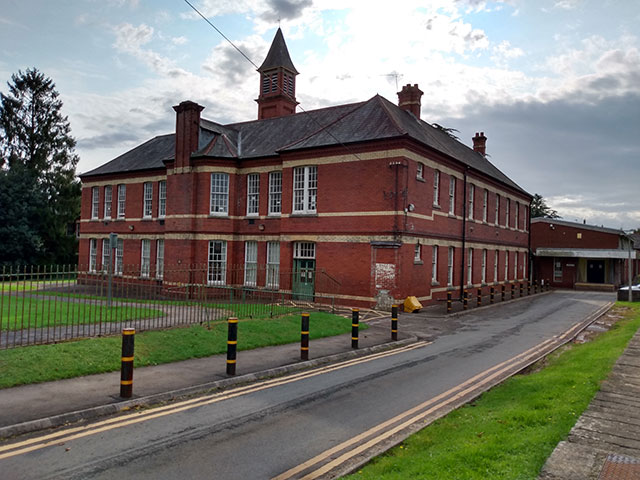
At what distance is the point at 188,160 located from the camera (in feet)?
90.3

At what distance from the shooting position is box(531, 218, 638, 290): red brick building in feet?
143

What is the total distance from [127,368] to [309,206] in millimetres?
17882

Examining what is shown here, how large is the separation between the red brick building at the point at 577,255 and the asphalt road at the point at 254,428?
120ft

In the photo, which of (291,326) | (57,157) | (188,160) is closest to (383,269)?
(291,326)

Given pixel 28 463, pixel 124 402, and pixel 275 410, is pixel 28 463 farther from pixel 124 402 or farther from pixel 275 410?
pixel 275 410

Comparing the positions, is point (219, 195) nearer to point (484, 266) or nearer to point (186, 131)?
point (186, 131)

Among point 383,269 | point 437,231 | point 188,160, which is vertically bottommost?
point 383,269

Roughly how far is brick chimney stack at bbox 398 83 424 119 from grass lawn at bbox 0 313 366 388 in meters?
19.5

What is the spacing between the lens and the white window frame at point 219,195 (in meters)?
27.5

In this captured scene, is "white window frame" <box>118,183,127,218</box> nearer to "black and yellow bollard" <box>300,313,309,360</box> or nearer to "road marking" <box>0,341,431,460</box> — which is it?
"black and yellow bollard" <box>300,313,309,360</box>

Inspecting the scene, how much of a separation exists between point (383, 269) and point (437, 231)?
5317 mm

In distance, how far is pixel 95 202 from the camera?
35500mm

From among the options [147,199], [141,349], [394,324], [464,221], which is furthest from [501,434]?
[147,199]

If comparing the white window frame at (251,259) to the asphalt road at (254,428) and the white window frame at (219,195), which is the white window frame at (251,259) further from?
the asphalt road at (254,428)
